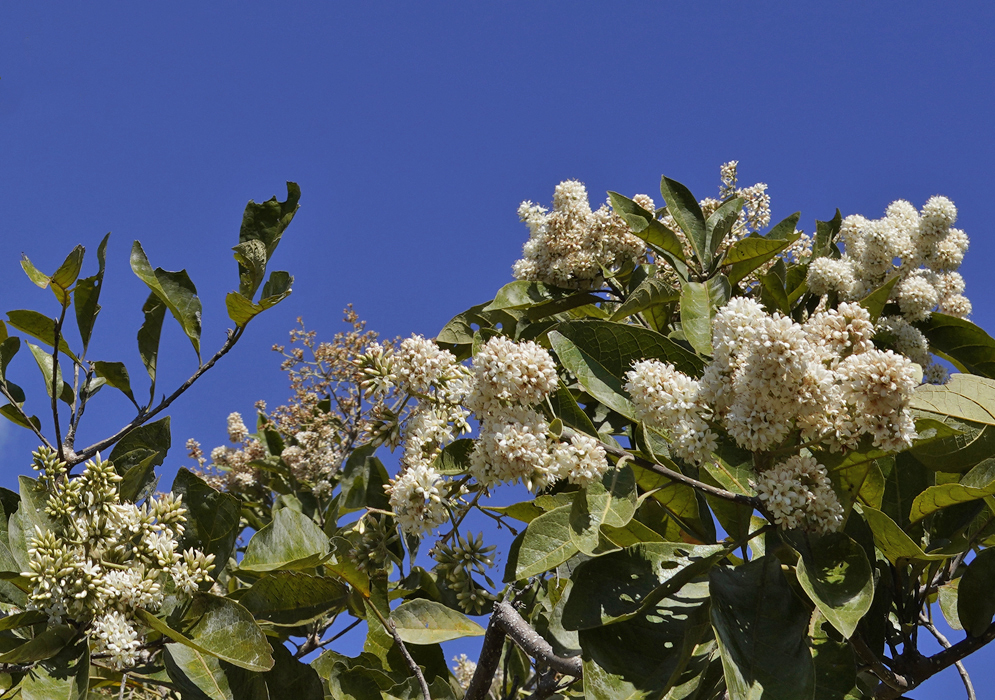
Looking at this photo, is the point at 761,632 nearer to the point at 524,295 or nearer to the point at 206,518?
the point at 206,518

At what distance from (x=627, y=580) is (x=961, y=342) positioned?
2.24 metres

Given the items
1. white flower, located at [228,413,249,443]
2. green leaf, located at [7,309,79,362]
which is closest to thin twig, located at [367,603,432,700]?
green leaf, located at [7,309,79,362]

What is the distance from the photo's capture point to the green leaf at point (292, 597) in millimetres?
2510

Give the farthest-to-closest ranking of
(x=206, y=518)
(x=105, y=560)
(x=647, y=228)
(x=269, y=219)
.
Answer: (x=647, y=228)
(x=269, y=219)
(x=206, y=518)
(x=105, y=560)

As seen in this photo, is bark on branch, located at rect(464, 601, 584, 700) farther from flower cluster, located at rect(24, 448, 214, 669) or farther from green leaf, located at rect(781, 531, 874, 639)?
flower cluster, located at rect(24, 448, 214, 669)

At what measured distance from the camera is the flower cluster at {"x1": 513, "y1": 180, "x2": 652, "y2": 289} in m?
3.82

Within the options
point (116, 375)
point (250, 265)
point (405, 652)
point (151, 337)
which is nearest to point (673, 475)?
point (405, 652)

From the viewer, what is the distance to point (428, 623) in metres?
2.72

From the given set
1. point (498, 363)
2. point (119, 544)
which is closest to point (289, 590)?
point (119, 544)

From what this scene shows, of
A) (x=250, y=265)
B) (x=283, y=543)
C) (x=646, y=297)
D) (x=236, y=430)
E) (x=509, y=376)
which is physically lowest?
(x=509, y=376)

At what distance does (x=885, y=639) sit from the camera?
8.24 feet

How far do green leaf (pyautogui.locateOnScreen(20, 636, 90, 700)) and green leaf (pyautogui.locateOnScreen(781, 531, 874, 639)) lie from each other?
1939 millimetres

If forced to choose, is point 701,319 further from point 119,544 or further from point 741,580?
point 119,544

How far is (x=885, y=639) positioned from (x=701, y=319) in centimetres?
115
